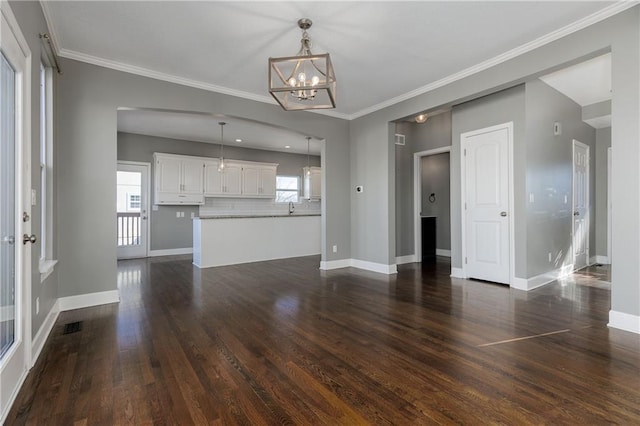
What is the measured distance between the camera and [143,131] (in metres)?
6.84

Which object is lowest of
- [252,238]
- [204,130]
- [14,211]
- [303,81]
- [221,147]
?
[252,238]

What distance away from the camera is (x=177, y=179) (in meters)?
7.27

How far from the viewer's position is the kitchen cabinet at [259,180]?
8180 millimetres

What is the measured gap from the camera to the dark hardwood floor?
65.2 inches

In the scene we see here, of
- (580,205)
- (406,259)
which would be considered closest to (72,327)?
(406,259)

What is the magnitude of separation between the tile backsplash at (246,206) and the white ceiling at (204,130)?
1438 mm

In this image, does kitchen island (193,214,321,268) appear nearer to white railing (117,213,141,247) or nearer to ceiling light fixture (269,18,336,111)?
white railing (117,213,141,247)

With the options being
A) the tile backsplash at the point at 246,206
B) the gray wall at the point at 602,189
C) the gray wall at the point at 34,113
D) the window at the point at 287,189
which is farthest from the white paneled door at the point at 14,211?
the gray wall at the point at 602,189

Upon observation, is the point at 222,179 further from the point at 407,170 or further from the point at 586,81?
the point at 586,81

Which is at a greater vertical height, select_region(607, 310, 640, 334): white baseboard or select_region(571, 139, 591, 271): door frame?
select_region(571, 139, 591, 271): door frame

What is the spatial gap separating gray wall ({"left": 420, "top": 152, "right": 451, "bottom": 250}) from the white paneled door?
6.48 m

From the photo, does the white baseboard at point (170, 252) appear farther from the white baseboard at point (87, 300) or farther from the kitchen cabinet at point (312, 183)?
the white baseboard at point (87, 300)

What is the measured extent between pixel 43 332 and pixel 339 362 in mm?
2384

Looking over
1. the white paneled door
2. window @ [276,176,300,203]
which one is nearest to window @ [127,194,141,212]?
window @ [276,176,300,203]
